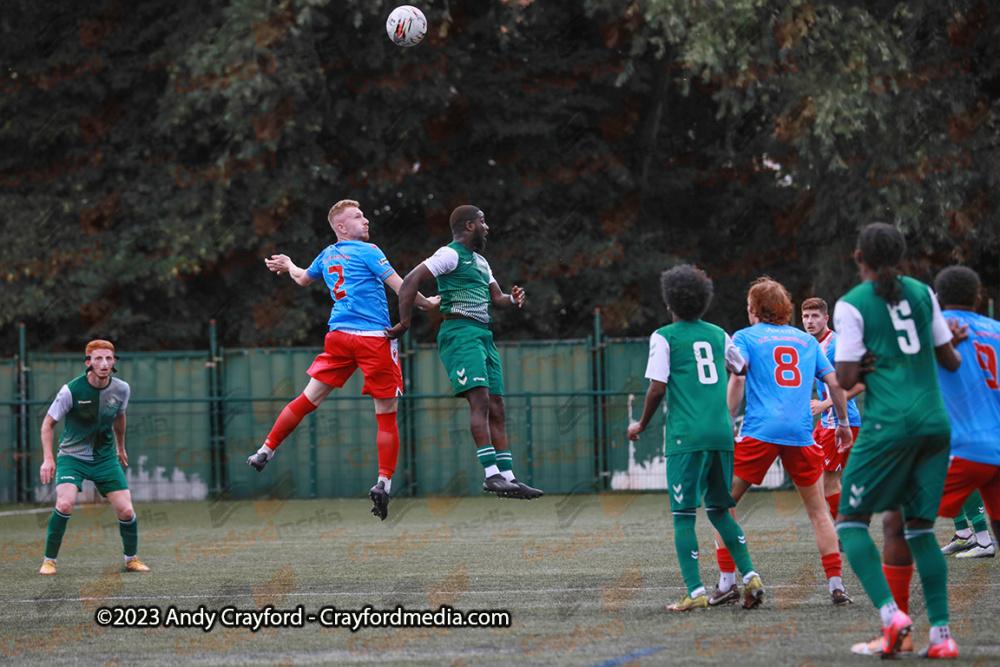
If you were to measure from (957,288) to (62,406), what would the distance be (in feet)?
23.8

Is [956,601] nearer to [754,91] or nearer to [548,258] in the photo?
[754,91]

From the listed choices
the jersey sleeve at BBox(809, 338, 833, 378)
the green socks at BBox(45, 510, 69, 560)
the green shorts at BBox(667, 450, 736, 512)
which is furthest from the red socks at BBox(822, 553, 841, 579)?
the green socks at BBox(45, 510, 69, 560)

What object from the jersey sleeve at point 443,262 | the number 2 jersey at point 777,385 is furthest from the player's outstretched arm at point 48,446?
the number 2 jersey at point 777,385

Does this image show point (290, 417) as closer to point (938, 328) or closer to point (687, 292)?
point (687, 292)

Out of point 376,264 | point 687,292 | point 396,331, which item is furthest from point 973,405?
point 376,264

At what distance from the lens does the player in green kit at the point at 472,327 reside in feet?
27.9

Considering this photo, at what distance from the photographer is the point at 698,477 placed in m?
6.71

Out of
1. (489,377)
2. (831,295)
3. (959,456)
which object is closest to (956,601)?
(959,456)

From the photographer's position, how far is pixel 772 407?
7.28 meters

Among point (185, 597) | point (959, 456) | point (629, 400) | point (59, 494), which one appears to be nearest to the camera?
point (959, 456)

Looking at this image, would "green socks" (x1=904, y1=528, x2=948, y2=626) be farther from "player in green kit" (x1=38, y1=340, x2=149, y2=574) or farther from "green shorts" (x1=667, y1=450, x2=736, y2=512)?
"player in green kit" (x1=38, y1=340, x2=149, y2=574)

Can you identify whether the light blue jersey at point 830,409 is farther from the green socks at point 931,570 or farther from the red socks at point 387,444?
the green socks at point 931,570

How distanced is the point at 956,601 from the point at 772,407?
156cm

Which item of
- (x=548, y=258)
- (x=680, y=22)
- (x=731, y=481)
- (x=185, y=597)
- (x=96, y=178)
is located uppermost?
(x=680, y=22)
